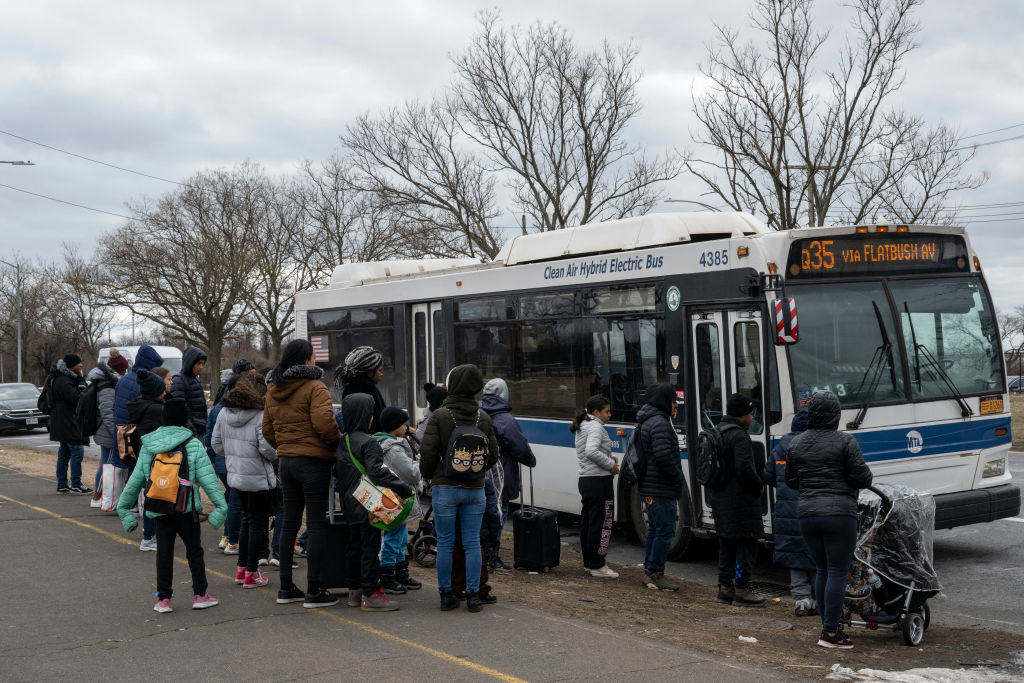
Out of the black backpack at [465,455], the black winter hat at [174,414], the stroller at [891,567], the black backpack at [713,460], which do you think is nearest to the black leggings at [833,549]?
the stroller at [891,567]

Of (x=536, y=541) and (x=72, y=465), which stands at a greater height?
(x=72, y=465)

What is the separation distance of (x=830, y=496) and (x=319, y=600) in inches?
141

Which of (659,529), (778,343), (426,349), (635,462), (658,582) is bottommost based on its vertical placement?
(658,582)

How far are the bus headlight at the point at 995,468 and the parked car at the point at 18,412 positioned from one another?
86.5ft

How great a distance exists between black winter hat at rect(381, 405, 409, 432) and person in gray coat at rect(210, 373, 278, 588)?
1.03m

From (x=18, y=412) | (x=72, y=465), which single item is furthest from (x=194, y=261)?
(x=72, y=465)

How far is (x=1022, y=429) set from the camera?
22516 mm

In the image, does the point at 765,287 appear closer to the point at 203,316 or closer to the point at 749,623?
the point at 749,623

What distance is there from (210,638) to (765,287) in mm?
5178

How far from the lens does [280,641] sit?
652 cm

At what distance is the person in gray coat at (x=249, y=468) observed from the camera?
313 inches

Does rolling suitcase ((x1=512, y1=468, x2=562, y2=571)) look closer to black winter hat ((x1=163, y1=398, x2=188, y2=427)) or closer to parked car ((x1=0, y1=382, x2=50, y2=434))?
black winter hat ((x1=163, y1=398, x2=188, y2=427))

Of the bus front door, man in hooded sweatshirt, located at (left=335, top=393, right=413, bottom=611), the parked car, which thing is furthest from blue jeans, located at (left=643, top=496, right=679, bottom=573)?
the parked car

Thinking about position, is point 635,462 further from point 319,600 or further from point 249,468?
point 249,468
